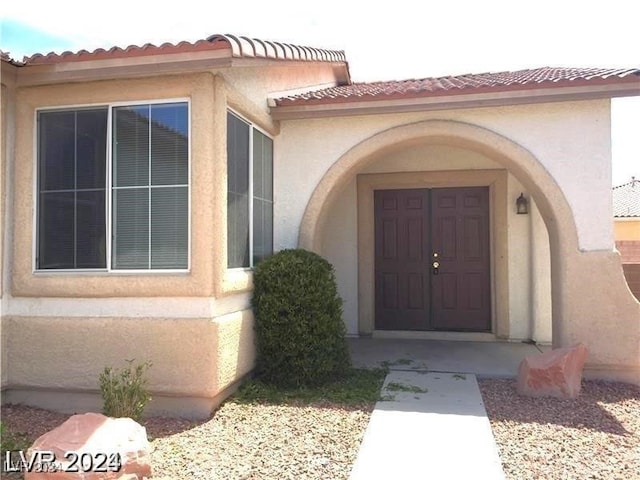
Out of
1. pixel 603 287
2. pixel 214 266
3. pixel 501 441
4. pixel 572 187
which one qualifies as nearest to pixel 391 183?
pixel 572 187

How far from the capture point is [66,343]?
578 centimetres

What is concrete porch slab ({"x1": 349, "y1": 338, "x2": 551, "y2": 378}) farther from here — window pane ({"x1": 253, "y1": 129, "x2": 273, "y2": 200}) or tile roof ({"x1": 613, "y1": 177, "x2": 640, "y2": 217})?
tile roof ({"x1": 613, "y1": 177, "x2": 640, "y2": 217})

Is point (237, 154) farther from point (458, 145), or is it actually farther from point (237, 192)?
point (458, 145)

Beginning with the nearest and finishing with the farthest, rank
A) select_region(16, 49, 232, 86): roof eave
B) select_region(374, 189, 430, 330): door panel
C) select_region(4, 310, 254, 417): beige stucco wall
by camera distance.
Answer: select_region(16, 49, 232, 86): roof eave
select_region(4, 310, 254, 417): beige stucco wall
select_region(374, 189, 430, 330): door panel

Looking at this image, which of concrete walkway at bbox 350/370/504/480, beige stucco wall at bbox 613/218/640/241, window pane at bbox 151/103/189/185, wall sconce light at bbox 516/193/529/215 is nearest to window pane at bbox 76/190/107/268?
window pane at bbox 151/103/189/185

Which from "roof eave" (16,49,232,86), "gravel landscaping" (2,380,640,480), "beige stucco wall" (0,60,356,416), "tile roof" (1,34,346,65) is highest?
"tile roof" (1,34,346,65)

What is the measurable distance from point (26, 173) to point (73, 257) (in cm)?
118

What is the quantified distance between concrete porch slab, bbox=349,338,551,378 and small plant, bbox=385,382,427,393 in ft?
2.77

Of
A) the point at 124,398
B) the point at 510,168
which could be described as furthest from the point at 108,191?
the point at 510,168

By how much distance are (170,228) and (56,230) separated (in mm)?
1515

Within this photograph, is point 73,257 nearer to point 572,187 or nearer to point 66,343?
point 66,343

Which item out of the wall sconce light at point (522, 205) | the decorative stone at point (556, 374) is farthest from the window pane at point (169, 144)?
the wall sconce light at point (522, 205)

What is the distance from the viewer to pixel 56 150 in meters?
5.98

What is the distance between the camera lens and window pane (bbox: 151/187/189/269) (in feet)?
18.5
